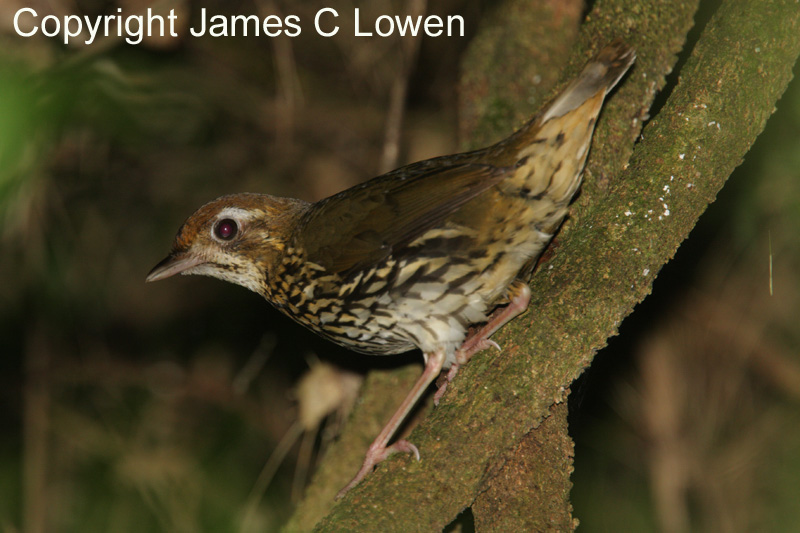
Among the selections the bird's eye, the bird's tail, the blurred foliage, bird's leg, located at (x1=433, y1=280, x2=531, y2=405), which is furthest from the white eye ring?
the bird's tail

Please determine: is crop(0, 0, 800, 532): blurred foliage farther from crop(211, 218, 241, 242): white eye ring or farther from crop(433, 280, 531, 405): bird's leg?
crop(433, 280, 531, 405): bird's leg

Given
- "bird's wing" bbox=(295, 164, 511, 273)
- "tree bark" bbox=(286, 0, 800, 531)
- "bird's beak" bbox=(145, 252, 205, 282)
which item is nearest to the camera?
"tree bark" bbox=(286, 0, 800, 531)

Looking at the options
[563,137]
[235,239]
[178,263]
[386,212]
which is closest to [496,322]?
[386,212]

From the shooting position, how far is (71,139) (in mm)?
6016

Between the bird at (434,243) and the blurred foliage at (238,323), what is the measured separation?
108 cm

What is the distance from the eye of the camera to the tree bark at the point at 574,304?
2.96 metres

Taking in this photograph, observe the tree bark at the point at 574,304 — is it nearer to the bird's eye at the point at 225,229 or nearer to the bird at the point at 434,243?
the bird at the point at 434,243

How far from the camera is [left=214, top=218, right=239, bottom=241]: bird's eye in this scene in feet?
13.1

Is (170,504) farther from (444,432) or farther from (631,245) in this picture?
(631,245)

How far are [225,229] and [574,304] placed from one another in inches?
75.8

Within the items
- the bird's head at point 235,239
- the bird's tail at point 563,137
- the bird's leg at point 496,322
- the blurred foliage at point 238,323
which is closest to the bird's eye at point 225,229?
the bird's head at point 235,239

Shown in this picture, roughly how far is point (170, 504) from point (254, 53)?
13.1ft

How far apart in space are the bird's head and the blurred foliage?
992 mm

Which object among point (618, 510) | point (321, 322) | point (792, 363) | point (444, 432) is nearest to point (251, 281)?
point (321, 322)
